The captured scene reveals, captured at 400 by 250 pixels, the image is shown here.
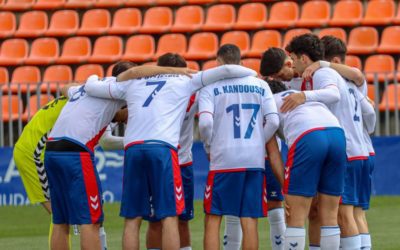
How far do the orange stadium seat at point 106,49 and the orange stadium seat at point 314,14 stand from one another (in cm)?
325

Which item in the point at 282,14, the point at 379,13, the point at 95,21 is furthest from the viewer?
the point at 95,21

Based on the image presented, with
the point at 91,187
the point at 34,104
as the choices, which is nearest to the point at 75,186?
the point at 91,187

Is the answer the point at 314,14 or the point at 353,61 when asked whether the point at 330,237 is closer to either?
the point at 353,61

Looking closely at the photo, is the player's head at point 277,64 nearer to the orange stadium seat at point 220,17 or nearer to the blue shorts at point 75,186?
A: the blue shorts at point 75,186

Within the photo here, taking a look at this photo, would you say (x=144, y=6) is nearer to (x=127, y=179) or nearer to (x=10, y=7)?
(x=10, y=7)

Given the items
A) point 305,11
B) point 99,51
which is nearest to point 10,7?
point 99,51

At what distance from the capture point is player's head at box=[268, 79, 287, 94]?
9922mm

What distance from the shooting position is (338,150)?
9.38 m

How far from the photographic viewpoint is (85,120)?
31.8 feet

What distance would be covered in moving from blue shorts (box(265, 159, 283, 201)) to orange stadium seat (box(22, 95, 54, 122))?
7.52 meters

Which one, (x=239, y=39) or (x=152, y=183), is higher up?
(x=239, y=39)

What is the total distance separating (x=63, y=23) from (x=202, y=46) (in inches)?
120

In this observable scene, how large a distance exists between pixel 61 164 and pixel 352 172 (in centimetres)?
245

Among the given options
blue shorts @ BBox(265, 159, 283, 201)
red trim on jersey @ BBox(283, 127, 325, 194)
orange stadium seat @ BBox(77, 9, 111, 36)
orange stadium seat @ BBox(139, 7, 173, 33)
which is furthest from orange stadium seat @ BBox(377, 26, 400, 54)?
red trim on jersey @ BBox(283, 127, 325, 194)
